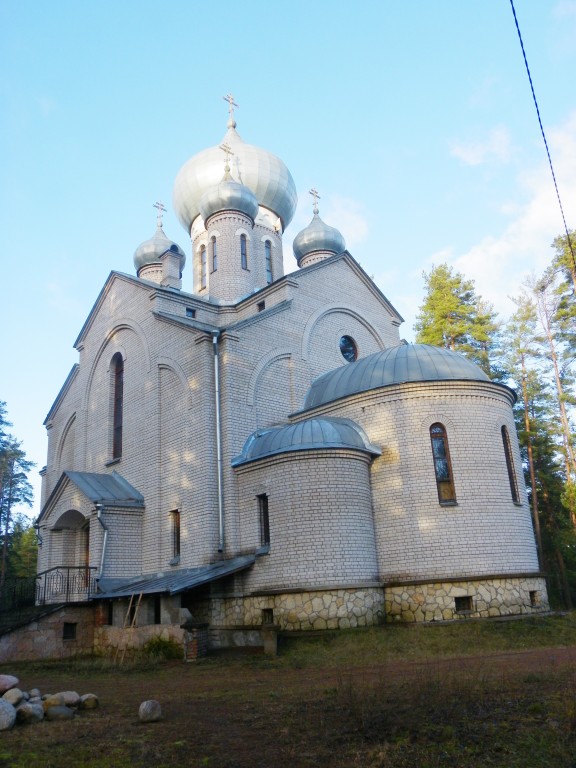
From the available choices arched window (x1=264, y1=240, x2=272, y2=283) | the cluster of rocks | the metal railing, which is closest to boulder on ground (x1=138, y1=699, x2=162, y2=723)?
the cluster of rocks

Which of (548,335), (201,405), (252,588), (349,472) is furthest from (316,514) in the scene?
(548,335)

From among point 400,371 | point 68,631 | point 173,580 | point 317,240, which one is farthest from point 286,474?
point 317,240

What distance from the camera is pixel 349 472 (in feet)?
41.5

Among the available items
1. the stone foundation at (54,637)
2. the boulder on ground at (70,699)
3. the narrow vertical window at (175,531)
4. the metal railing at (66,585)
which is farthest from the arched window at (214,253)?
the boulder on ground at (70,699)

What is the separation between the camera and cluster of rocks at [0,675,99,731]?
233 inches

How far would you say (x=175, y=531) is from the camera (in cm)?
1459

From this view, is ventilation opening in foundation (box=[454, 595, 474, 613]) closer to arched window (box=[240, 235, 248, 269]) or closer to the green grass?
the green grass

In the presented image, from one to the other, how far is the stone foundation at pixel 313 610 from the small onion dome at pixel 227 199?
11728mm

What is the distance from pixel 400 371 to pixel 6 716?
9.68m

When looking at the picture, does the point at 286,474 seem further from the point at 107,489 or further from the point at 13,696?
the point at 13,696

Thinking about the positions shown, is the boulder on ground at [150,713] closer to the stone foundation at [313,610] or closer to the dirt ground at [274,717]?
the dirt ground at [274,717]

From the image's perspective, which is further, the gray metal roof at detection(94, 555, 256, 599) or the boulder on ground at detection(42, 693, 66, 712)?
the gray metal roof at detection(94, 555, 256, 599)

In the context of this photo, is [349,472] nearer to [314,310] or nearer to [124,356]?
[314,310]

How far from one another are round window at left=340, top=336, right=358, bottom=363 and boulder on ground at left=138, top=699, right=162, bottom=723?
12.4 meters
